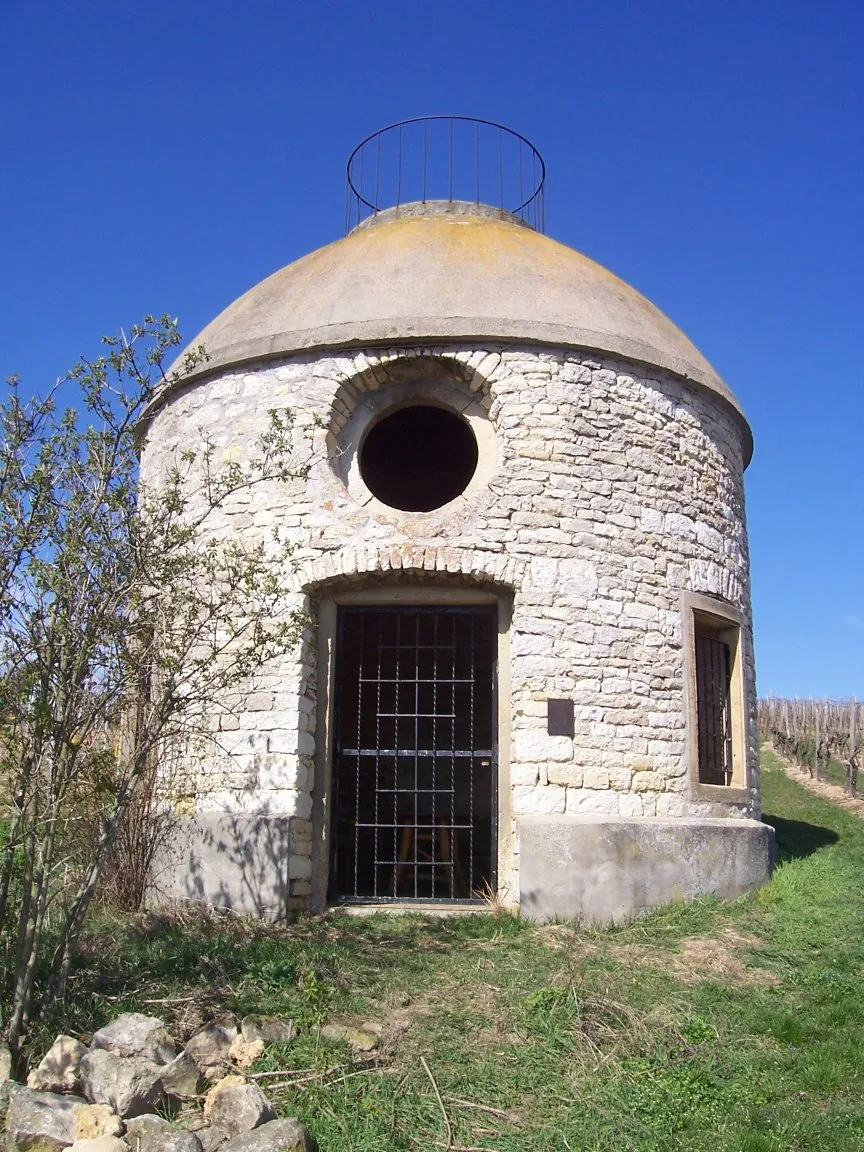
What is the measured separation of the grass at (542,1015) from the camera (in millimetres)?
4461

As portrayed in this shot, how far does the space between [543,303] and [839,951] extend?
17.3 ft

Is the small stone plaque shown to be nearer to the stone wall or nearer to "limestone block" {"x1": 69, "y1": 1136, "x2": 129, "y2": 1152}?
the stone wall

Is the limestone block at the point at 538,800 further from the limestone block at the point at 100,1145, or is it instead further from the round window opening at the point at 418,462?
the round window opening at the point at 418,462

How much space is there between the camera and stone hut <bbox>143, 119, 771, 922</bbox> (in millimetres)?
7688

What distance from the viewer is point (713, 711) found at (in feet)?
30.1

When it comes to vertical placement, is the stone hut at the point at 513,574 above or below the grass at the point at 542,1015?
above

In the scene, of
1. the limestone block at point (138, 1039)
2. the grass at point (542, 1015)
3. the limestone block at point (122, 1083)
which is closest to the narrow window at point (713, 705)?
the grass at point (542, 1015)

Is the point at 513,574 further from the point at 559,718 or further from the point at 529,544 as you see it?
the point at 559,718

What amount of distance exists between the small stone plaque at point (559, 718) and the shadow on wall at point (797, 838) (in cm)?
322

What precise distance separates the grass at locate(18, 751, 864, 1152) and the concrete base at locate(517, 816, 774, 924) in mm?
202

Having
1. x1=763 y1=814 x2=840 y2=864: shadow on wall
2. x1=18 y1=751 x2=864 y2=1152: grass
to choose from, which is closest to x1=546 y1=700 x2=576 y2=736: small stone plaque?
x1=18 y1=751 x2=864 y2=1152: grass

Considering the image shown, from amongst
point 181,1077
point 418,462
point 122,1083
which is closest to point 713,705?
point 418,462

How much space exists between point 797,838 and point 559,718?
5766 millimetres

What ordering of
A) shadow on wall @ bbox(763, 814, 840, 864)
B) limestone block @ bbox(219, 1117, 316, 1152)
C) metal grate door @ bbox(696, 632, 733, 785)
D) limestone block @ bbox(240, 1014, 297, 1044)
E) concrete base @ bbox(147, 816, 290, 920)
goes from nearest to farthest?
limestone block @ bbox(219, 1117, 316, 1152)
limestone block @ bbox(240, 1014, 297, 1044)
concrete base @ bbox(147, 816, 290, 920)
metal grate door @ bbox(696, 632, 733, 785)
shadow on wall @ bbox(763, 814, 840, 864)
